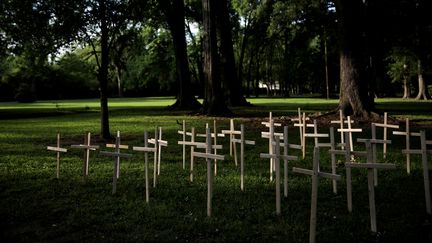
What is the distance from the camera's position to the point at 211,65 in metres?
22.6

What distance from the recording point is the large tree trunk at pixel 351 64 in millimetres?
18812

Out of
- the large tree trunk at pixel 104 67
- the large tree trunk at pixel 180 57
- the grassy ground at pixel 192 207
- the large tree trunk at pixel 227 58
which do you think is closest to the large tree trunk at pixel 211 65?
the large tree trunk at pixel 180 57

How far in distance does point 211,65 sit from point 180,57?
895 cm

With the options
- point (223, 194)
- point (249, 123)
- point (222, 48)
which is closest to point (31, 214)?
point (223, 194)

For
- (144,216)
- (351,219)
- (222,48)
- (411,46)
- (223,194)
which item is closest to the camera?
(351,219)

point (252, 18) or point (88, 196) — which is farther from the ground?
point (252, 18)

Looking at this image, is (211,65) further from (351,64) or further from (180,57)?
(180,57)

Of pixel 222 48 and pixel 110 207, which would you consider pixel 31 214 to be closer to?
pixel 110 207

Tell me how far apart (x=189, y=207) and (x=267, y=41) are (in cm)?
5508

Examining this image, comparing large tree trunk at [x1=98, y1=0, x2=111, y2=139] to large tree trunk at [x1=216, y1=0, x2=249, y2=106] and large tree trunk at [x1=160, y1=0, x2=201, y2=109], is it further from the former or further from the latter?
large tree trunk at [x1=216, y1=0, x2=249, y2=106]

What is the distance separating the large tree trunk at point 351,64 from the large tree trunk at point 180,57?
12526 mm

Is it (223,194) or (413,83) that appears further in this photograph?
(413,83)

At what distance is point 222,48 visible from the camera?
3234cm

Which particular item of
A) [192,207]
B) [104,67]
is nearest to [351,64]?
[104,67]
